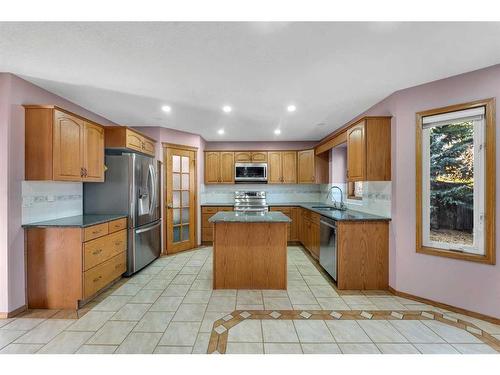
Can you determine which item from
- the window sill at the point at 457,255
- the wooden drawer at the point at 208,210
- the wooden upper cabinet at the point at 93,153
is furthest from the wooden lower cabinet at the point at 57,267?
the window sill at the point at 457,255

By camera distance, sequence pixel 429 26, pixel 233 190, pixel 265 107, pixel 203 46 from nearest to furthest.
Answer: pixel 429 26, pixel 203 46, pixel 265 107, pixel 233 190

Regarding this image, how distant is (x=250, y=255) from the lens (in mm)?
3027

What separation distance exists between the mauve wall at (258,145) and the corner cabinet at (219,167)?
0.22 meters

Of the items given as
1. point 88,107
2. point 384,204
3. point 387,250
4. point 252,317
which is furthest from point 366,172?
point 88,107

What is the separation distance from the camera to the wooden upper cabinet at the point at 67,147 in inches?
100

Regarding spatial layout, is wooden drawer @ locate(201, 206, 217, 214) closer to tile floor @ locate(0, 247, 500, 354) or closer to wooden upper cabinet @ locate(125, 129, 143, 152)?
wooden upper cabinet @ locate(125, 129, 143, 152)

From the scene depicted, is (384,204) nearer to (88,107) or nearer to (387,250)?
(387,250)

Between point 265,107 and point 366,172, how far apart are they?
5.39ft

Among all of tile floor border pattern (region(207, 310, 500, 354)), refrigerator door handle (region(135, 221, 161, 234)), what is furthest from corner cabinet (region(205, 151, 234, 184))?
tile floor border pattern (region(207, 310, 500, 354))

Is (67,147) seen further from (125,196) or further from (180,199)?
(180,199)

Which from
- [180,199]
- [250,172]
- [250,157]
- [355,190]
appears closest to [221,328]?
[180,199]

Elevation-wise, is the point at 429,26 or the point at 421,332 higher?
the point at 429,26

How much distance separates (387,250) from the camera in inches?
117

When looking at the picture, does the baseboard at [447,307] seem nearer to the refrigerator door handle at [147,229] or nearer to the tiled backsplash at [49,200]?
the refrigerator door handle at [147,229]
